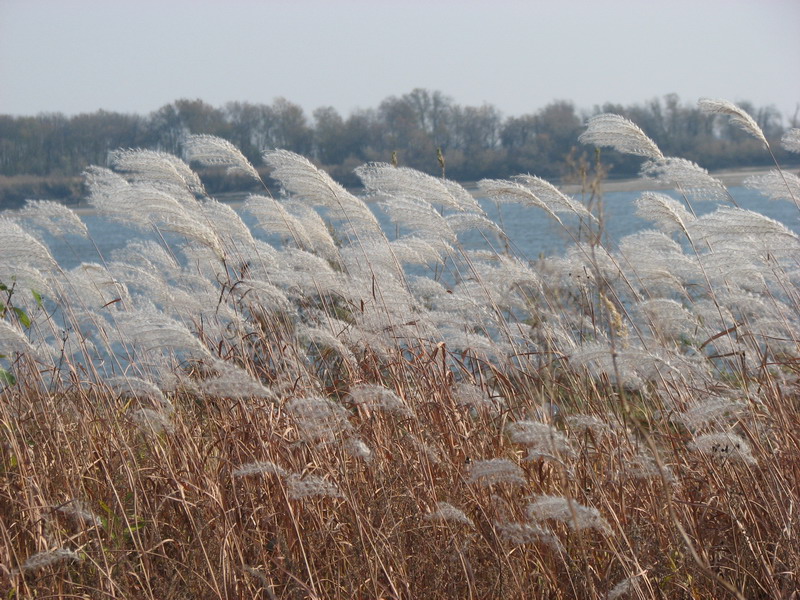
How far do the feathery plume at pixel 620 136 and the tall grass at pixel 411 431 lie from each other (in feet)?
0.04

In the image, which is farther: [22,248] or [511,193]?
[511,193]

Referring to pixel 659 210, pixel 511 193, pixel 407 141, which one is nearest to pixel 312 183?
pixel 511 193

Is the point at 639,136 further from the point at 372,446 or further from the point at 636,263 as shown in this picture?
the point at 372,446

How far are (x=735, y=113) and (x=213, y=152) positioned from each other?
2.51 m

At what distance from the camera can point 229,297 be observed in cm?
434

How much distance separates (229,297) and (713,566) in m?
2.67

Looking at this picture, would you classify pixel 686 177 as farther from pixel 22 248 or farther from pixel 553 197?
pixel 22 248

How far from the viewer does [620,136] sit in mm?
3768

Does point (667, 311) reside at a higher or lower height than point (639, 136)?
lower

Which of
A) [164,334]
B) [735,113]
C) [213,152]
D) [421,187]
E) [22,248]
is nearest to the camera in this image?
[164,334]

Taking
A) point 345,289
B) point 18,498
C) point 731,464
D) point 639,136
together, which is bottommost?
point 18,498

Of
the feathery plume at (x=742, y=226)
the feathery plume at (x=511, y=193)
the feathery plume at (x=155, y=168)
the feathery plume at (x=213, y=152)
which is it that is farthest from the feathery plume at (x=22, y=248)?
the feathery plume at (x=742, y=226)

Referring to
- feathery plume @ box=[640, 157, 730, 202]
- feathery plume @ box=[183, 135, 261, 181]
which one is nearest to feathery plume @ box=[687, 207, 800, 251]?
feathery plume @ box=[640, 157, 730, 202]

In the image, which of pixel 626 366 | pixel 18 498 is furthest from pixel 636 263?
pixel 18 498
